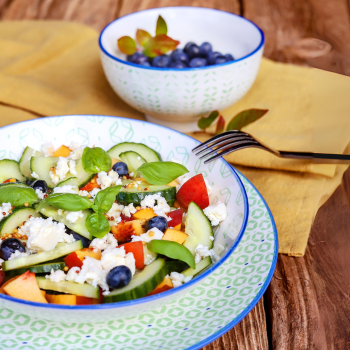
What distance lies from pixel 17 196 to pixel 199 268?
28.7 inches

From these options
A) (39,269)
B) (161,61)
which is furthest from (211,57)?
(39,269)

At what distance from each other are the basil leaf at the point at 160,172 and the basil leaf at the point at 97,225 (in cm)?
28

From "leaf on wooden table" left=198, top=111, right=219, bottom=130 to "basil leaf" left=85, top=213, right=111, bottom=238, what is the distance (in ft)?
3.58

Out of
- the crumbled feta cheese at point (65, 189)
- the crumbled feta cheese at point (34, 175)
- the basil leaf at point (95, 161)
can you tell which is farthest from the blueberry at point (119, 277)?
the crumbled feta cheese at point (34, 175)

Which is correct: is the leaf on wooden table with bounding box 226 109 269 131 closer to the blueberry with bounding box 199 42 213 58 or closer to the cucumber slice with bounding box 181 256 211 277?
the blueberry with bounding box 199 42 213 58

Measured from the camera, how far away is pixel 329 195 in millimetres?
2139

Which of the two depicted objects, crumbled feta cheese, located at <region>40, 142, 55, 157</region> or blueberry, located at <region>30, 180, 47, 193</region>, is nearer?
blueberry, located at <region>30, 180, 47, 193</region>

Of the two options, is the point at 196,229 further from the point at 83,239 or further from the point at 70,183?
the point at 70,183

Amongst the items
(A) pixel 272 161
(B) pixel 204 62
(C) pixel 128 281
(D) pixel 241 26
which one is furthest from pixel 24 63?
(C) pixel 128 281

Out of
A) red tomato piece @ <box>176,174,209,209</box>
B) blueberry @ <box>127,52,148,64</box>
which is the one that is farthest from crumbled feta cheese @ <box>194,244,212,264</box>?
blueberry @ <box>127,52,148,64</box>

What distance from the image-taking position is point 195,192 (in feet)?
5.57

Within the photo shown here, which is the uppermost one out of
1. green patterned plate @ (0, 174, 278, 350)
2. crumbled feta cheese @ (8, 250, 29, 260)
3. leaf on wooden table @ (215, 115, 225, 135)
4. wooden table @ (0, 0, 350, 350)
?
crumbled feta cheese @ (8, 250, 29, 260)

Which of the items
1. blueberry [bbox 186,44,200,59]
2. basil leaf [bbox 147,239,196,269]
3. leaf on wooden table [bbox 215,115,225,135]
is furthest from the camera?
blueberry [bbox 186,44,200,59]

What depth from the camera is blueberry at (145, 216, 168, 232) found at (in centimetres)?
153
